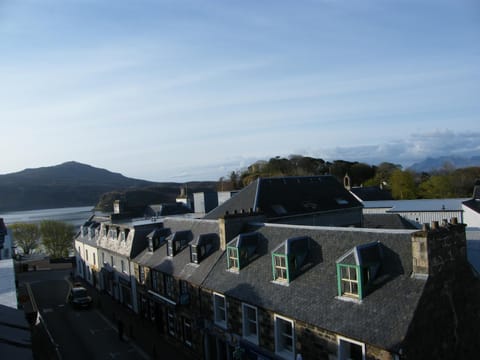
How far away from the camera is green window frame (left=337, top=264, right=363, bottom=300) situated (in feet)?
46.6

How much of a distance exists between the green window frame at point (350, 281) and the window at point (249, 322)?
4657 mm

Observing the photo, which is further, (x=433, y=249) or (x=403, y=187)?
(x=403, y=187)

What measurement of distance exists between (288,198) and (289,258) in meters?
17.3

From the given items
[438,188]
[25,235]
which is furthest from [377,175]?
[25,235]

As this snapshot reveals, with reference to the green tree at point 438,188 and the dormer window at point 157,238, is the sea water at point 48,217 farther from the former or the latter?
the dormer window at point 157,238

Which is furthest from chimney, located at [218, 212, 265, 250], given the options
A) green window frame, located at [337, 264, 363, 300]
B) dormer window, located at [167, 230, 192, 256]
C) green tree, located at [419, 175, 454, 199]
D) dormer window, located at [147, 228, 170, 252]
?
green tree, located at [419, 175, 454, 199]

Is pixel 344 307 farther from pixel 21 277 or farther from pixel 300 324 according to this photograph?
pixel 21 277

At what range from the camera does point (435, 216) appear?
39.4m

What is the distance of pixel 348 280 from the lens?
14742 mm

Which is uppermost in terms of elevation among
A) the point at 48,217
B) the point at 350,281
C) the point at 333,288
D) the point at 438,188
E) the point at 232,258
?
the point at 350,281

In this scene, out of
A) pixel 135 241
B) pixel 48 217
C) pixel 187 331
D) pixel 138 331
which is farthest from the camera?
pixel 48 217

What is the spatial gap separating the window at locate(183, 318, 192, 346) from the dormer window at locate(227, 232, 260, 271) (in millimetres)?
Answer: 4953

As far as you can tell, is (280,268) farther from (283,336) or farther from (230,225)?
(230,225)

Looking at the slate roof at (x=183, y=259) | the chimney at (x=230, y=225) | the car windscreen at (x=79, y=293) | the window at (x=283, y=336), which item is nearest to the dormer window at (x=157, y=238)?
the slate roof at (x=183, y=259)
